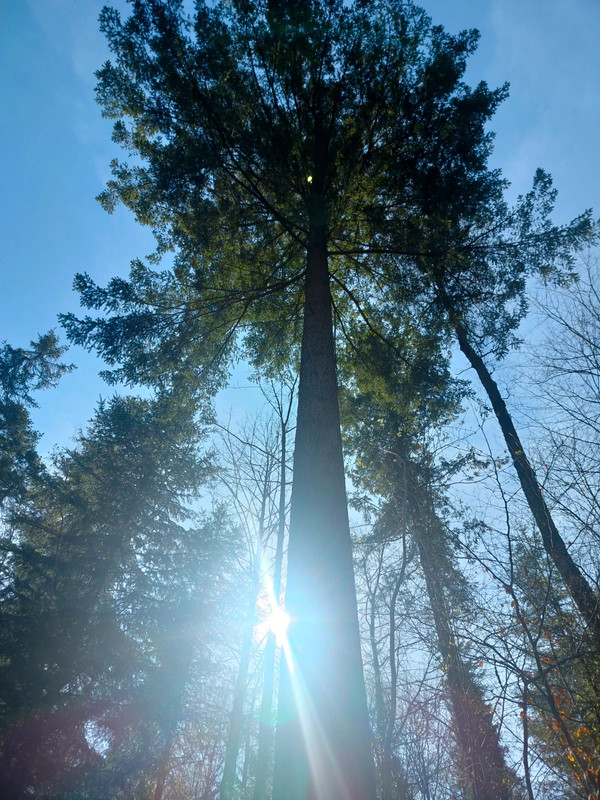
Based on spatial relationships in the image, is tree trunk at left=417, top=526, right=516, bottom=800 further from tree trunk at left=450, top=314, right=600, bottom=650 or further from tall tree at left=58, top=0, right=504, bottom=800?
tall tree at left=58, top=0, right=504, bottom=800

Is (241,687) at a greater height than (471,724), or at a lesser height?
greater

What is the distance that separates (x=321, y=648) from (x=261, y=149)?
702 cm

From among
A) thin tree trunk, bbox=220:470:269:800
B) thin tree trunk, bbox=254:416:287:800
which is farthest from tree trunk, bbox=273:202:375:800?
thin tree trunk, bbox=220:470:269:800

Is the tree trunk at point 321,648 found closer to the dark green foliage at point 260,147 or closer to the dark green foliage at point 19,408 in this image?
the dark green foliage at point 260,147

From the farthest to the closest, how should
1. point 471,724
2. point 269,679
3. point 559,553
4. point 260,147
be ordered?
point 269,679 < point 260,147 < point 559,553 < point 471,724

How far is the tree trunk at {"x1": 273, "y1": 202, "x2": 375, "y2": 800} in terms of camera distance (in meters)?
2.70

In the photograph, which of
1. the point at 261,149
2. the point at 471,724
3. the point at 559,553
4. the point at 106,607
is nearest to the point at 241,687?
the point at 106,607

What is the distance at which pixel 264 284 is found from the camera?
7820mm

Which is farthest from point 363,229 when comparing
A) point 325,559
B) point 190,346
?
point 325,559

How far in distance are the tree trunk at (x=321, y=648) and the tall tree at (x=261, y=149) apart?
6.71ft

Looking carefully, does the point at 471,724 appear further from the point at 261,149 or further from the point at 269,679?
the point at 261,149

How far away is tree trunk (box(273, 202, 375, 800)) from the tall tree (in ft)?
6.71

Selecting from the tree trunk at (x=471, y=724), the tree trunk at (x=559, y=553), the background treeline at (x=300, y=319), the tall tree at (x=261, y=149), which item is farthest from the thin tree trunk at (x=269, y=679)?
the tree trunk at (x=559, y=553)

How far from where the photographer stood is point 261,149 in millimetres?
6719
